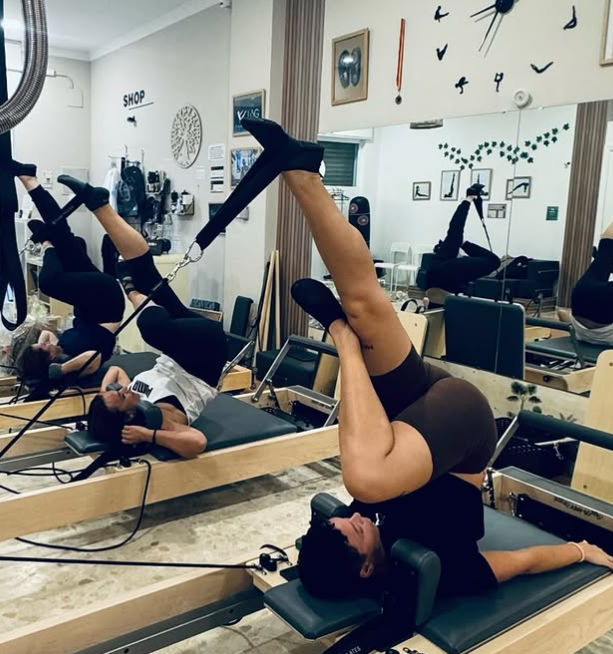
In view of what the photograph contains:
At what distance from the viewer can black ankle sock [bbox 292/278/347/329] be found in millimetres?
1655

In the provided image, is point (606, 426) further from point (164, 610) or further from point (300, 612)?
point (164, 610)

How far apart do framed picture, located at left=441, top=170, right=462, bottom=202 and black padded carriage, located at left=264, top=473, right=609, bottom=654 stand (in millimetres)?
2400

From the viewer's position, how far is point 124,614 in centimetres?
170

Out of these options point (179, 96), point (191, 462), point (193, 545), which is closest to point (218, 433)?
point (191, 462)

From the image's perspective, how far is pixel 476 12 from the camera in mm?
3551

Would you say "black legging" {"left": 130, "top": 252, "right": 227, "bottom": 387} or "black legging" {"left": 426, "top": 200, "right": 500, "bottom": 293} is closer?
"black legging" {"left": 130, "top": 252, "right": 227, "bottom": 387}

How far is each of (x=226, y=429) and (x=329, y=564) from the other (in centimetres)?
140

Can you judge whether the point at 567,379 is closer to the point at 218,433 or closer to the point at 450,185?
the point at 450,185

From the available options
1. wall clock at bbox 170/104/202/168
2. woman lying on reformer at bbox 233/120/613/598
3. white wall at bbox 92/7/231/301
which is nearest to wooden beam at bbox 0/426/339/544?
woman lying on reformer at bbox 233/120/613/598

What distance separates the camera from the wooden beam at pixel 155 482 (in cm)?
229

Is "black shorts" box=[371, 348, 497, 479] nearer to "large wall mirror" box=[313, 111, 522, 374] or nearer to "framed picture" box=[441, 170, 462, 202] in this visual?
"large wall mirror" box=[313, 111, 522, 374]

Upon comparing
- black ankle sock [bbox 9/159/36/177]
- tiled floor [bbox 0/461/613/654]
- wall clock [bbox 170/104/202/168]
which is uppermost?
wall clock [bbox 170/104/202/168]

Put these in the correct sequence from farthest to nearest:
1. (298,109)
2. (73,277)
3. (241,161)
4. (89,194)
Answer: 1. (241,161)
2. (298,109)
3. (73,277)
4. (89,194)

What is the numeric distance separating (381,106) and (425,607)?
340 cm
